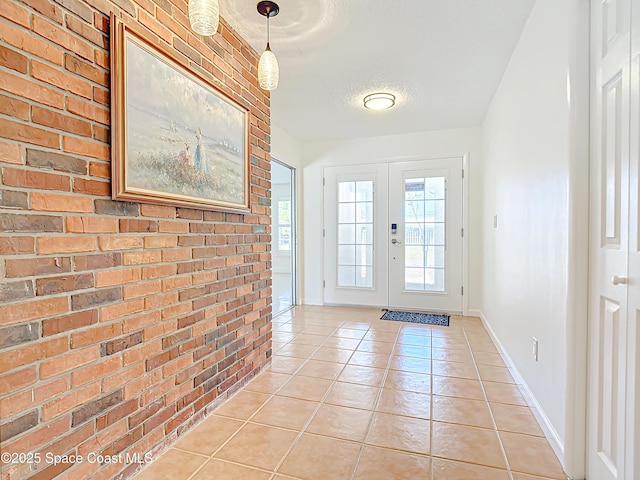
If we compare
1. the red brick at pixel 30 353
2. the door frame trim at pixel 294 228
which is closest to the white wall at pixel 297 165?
the door frame trim at pixel 294 228

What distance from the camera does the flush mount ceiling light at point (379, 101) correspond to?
3.14m

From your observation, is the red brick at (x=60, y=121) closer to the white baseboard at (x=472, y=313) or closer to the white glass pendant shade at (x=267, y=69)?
the white glass pendant shade at (x=267, y=69)

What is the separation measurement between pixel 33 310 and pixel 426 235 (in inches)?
156

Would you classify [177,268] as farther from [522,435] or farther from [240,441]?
[522,435]

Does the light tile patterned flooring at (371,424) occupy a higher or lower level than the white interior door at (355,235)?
lower

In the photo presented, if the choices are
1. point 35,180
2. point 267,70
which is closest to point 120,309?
point 35,180

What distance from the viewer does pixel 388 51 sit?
2.42 metres

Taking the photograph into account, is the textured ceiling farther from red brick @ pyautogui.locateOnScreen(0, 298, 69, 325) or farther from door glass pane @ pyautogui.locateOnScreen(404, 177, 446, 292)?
red brick @ pyautogui.locateOnScreen(0, 298, 69, 325)

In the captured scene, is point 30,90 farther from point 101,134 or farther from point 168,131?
point 168,131

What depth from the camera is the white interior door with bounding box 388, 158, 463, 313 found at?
13.7ft

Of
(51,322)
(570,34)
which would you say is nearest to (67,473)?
(51,322)

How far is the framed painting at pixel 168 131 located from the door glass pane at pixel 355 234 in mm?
2629

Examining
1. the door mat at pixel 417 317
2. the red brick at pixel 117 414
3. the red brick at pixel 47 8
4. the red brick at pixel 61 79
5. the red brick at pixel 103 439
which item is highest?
→ the red brick at pixel 47 8

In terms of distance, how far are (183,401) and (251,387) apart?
0.60 meters
